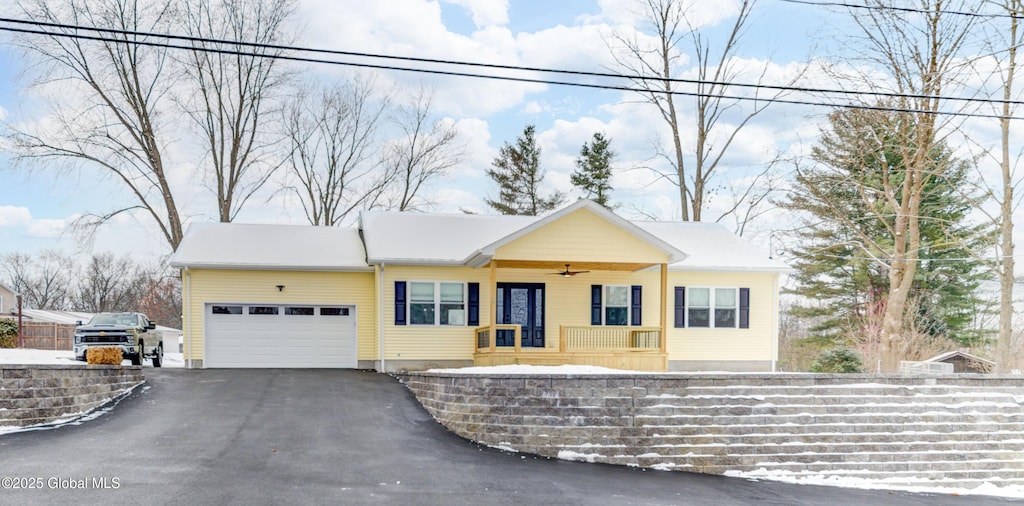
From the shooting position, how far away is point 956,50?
1942cm

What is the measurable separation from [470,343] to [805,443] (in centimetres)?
884

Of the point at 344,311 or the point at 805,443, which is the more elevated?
the point at 344,311

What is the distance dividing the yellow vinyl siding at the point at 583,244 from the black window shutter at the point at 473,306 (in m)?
2.07

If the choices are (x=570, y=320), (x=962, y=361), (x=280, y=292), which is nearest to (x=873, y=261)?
(x=962, y=361)

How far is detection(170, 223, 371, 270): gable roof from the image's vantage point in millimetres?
18734

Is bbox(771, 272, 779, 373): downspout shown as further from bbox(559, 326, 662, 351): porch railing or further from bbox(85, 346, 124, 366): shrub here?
bbox(85, 346, 124, 366): shrub

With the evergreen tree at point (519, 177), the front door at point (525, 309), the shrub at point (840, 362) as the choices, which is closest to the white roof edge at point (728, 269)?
the shrub at point (840, 362)

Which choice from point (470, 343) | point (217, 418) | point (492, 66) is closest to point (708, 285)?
point (470, 343)

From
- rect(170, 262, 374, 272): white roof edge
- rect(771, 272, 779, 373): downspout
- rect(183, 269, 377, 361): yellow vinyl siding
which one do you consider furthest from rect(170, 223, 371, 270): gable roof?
rect(771, 272, 779, 373): downspout

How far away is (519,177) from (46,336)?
75.6 feet

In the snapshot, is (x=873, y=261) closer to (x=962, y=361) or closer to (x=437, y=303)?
(x=962, y=361)

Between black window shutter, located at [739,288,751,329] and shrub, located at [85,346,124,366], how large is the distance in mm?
15082

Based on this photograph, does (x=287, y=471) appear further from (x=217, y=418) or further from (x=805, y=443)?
(x=805, y=443)

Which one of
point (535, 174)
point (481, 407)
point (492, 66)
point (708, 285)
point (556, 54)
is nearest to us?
point (492, 66)
